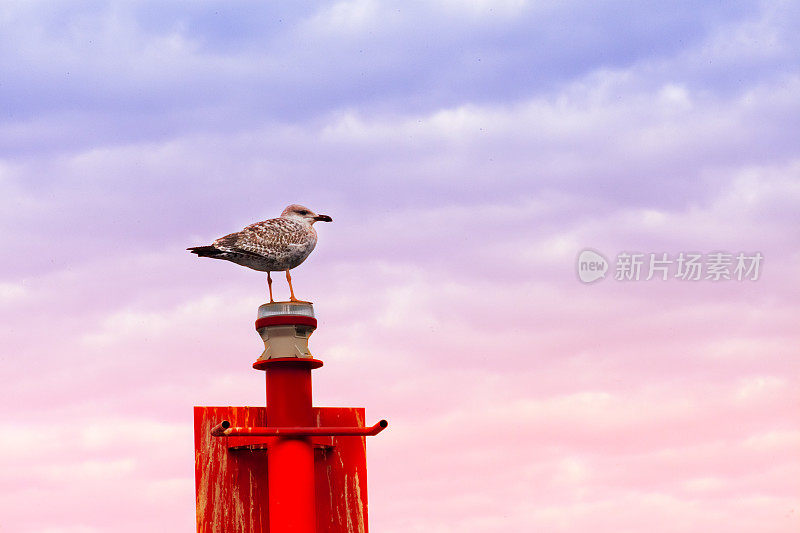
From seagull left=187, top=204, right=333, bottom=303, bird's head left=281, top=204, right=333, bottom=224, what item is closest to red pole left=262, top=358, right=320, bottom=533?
seagull left=187, top=204, right=333, bottom=303

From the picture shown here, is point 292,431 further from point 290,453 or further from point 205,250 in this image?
point 205,250

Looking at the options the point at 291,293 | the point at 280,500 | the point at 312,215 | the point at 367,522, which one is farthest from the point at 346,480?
the point at 312,215

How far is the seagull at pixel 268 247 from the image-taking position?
39.1 feet

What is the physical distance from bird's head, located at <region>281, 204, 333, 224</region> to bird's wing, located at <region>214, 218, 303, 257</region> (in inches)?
11.7

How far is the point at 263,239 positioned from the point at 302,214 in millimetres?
783

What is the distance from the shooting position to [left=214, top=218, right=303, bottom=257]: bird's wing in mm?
11906

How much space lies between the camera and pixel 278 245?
39.3 ft

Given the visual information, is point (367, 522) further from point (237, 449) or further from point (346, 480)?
point (237, 449)

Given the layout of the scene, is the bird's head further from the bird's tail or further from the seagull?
the bird's tail

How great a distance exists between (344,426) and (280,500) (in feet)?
4.82

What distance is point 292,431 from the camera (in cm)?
1102

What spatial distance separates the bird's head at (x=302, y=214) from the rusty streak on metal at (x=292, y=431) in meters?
2.55

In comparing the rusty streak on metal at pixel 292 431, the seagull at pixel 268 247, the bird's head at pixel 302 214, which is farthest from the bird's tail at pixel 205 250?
the rusty streak on metal at pixel 292 431

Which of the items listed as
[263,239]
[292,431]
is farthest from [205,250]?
[292,431]
